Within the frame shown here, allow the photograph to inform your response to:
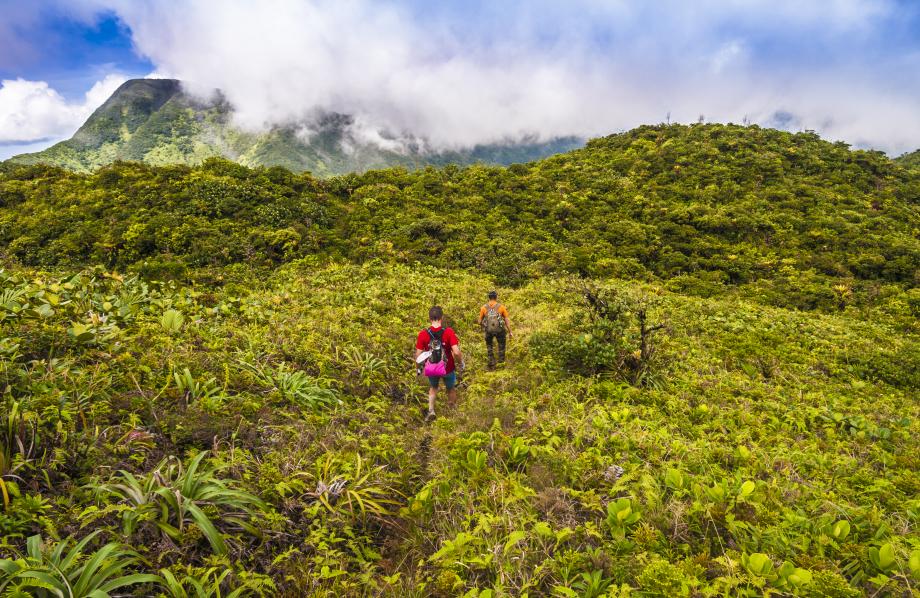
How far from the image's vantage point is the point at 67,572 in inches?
110

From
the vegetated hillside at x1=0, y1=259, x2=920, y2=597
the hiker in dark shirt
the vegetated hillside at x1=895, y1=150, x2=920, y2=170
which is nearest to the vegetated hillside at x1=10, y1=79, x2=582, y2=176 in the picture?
the vegetated hillside at x1=895, y1=150, x2=920, y2=170

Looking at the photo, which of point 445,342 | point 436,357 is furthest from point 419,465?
point 445,342

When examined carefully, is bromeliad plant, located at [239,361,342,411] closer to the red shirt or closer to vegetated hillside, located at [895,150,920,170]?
the red shirt

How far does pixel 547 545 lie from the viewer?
347 centimetres

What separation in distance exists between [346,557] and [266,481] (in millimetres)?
1193

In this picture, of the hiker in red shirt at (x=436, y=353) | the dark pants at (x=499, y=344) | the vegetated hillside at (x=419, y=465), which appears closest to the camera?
the vegetated hillside at (x=419, y=465)

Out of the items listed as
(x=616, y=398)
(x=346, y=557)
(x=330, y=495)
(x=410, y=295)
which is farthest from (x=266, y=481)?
(x=410, y=295)

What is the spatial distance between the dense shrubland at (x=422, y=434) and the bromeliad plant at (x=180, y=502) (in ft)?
0.09

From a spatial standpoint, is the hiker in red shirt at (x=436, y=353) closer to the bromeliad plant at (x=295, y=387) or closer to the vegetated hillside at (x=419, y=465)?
the vegetated hillside at (x=419, y=465)

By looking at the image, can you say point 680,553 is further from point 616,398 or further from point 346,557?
point 616,398

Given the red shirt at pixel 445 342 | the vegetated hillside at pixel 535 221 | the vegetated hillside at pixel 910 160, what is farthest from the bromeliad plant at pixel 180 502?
the vegetated hillside at pixel 910 160

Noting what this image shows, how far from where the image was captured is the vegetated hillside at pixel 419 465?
3.14 meters

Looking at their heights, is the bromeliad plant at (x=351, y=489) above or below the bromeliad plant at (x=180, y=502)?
below

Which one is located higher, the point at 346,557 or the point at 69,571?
the point at 69,571
